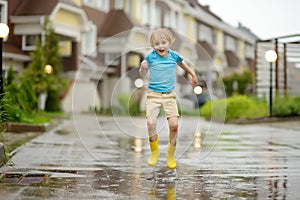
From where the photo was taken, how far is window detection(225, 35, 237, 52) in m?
68.7

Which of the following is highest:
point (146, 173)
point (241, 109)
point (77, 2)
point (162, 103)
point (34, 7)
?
point (77, 2)

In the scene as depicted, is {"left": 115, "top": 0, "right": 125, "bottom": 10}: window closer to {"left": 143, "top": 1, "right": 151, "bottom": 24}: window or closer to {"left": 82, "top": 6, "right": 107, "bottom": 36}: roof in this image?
{"left": 82, "top": 6, "right": 107, "bottom": 36}: roof

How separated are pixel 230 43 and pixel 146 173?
63.6m

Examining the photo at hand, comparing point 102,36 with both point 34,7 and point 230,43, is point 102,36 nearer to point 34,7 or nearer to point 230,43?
point 34,7

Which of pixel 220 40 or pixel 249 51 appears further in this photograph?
pixel 249 51

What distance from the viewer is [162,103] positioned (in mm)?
7551

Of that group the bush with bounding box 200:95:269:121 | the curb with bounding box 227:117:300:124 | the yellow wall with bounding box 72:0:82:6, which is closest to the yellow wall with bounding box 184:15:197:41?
the yellow wall with bounding box 72:0:82:6

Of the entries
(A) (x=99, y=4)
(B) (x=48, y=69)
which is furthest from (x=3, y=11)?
(A) (x=99, y=4)

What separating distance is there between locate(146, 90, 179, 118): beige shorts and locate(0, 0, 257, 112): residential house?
25.9ft

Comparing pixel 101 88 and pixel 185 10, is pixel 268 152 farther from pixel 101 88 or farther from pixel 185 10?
pixel 185 10

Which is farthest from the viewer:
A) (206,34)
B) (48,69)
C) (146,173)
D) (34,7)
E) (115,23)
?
(206,34)

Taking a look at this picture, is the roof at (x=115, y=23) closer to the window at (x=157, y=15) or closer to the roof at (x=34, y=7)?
the window at (x=157, y=15)

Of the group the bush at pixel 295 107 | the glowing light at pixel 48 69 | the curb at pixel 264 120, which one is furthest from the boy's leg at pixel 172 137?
the glowing light at pixel 48 69

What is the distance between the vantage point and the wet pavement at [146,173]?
6.06 metres
